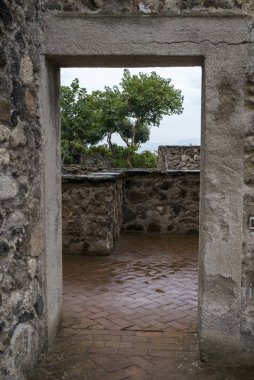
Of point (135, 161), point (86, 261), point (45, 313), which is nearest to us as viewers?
point (45, 313)

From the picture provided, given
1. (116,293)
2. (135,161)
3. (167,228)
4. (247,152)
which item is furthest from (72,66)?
(135,161)

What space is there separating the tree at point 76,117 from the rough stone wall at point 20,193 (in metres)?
18.0

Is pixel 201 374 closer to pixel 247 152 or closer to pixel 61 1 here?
pixel 247 152

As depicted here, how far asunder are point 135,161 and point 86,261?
15.5 m

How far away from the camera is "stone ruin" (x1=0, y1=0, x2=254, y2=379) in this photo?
107 inches

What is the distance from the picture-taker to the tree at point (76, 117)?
69.1 ft

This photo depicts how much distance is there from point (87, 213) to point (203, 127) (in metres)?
3.08

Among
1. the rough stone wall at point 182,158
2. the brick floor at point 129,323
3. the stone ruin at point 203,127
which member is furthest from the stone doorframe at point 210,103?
the rough stone wall at point 182,158

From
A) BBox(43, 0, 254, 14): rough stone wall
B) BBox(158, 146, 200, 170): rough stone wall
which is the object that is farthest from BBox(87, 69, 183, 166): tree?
BBox(43, 0, 254, 14): rough stone wall

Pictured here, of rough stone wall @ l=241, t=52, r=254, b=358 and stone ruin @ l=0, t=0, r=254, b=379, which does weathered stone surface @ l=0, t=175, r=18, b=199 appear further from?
rough stone wall @ l=241, t=52, r=254, b=358

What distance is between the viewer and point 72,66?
3184 mm

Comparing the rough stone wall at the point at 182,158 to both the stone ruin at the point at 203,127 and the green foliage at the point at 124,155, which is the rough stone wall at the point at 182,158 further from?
the stone ruin at the point at 203,127

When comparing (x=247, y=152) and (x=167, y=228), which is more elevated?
(x=247, y=152)

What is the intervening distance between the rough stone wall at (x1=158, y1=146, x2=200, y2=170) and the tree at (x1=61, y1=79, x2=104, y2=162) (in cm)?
779
